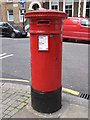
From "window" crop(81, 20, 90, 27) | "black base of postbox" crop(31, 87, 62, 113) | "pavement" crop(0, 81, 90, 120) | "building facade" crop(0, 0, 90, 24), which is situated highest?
"building facade" crop(0, 0, 90, 24)

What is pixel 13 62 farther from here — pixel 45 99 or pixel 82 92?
pixel 45 99

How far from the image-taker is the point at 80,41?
41.3 feet

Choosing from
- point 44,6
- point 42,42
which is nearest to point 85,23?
point 42,42

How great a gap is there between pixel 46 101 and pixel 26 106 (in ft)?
1.57

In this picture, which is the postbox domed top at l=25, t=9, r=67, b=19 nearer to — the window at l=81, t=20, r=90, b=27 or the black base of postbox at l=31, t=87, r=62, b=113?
the black base of postbox at l=31, t=87, r=62, b=113

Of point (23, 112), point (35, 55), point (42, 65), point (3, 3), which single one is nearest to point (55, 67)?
point (42, 65)

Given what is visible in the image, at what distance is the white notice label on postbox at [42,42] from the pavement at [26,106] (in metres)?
1.16

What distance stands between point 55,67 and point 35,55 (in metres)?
0.40

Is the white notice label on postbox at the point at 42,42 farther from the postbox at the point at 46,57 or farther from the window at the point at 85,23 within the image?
the window at the point at 85,23

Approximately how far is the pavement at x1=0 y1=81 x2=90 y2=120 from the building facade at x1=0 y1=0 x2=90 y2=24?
1742cm

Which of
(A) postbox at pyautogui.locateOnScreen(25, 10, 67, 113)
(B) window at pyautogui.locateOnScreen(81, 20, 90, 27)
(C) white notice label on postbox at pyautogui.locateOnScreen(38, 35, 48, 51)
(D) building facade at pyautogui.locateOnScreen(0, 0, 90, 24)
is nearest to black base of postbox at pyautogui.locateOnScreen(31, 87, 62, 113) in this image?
(A) postbox at pyautogui.locateOnScreen(25, 10, 67, 113)

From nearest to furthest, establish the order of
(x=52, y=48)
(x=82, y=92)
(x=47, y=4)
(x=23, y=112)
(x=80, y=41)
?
(x=52, y=48) < (x=23, y=112) < (x=82, y=92) < (x=80, y=41) < (x=47, y=4)

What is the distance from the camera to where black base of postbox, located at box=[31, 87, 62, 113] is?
9.34 ft

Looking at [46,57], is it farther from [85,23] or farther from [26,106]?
[85,23]
